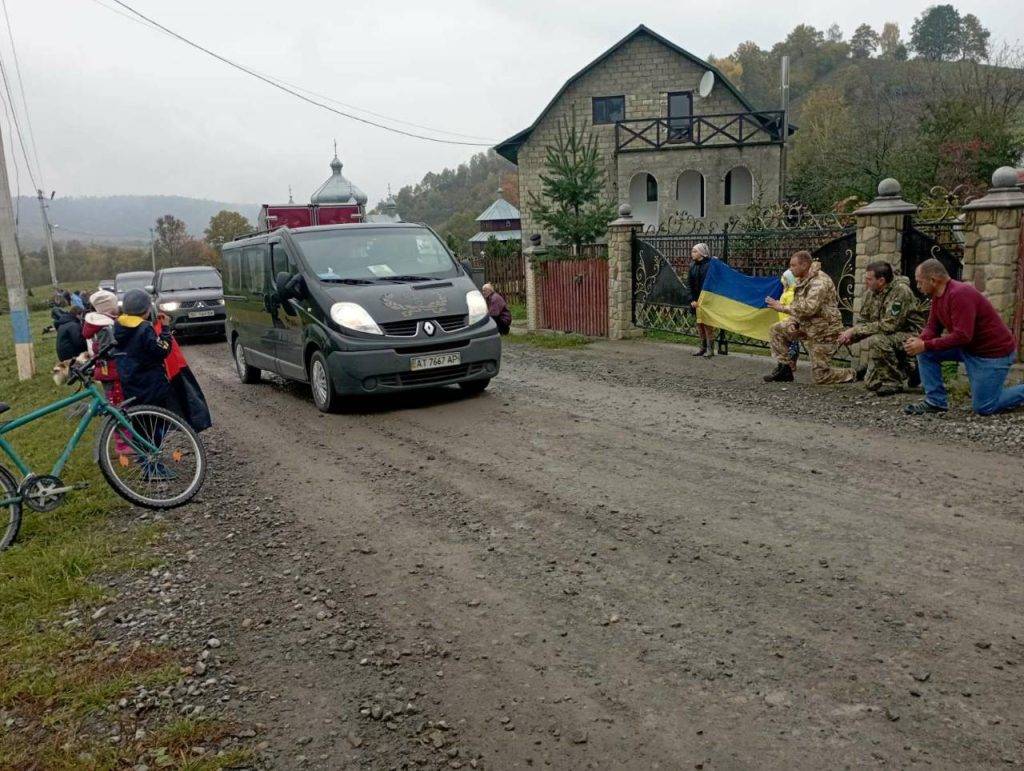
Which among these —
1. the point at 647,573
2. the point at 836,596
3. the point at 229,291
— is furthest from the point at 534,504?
the point at 229,291

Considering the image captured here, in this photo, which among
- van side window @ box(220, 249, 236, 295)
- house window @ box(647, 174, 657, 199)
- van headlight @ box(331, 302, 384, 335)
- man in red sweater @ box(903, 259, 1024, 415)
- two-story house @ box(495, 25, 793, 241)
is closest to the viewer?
man in red sweater @ box(903, 259, 1024, 415)

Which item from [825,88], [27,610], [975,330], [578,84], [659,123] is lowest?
[27,610]

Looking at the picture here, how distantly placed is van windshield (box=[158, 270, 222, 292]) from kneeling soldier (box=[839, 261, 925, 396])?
15.9m

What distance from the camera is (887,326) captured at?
880cm

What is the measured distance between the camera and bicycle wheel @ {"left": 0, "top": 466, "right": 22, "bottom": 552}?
5793 mm

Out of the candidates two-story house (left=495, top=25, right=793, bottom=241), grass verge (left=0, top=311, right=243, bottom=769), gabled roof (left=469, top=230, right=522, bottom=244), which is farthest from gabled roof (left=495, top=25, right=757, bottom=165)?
grass verge (left=0, top=311, right=243, bottom=769)

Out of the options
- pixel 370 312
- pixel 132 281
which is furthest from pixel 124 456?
pixel 132 281

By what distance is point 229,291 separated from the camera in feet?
42.2

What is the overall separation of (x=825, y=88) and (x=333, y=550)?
76.6 m

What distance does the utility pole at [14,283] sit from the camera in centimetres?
1678

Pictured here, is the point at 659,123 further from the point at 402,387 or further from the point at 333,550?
the point at 333,550

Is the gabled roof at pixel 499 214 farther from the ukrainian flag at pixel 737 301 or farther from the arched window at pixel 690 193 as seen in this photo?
the ukrainian flag at pixel 737 301

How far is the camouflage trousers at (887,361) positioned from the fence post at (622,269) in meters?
6.26

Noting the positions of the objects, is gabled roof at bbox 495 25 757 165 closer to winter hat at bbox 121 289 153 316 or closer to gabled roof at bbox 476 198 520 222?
gabled roof at bbox 476 198 520 222
